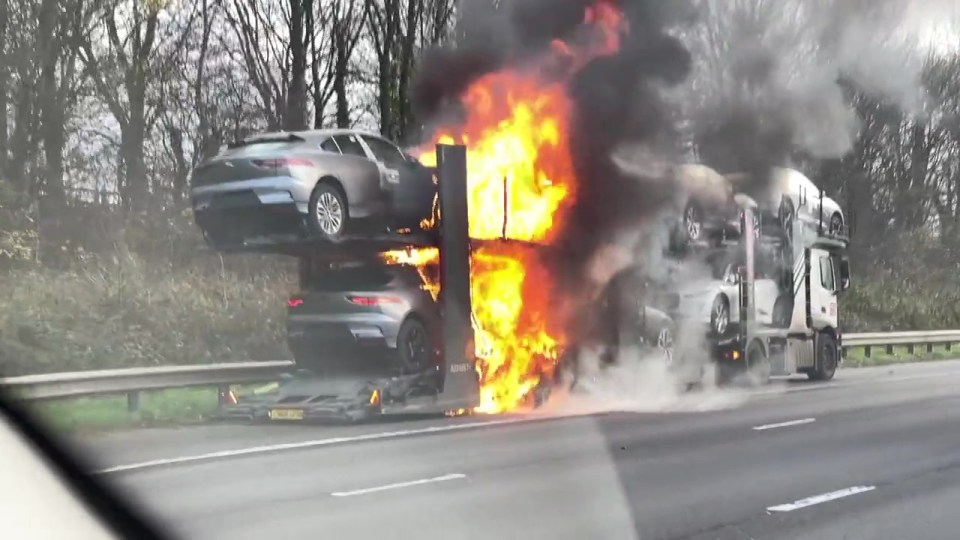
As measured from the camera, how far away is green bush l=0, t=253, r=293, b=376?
1769 cm

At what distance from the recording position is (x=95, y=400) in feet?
46.1

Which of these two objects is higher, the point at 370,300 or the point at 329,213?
the point at 329,213

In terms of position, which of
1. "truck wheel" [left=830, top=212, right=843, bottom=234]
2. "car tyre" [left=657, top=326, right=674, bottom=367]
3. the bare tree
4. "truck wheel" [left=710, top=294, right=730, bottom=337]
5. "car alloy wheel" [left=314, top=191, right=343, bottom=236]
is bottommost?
"car tyre" [left=657, top=326, right=674, bottom=367]

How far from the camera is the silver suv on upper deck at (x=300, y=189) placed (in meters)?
12.2

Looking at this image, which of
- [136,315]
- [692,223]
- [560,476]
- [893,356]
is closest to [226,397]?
[560,476]

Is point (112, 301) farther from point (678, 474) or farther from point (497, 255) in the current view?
point (678, 474)

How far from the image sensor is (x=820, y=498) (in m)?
8.86

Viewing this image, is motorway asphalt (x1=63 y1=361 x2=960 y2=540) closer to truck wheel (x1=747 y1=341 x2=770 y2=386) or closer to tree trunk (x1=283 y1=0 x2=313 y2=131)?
truck wheel (x1=747 y1=341 x2=770 y2=386)

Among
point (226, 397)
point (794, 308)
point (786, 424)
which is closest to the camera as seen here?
point (226, 397)

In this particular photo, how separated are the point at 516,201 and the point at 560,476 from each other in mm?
5878

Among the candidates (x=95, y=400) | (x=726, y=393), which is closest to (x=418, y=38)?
(x=726, y=393)

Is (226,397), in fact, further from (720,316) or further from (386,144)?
(720,316)

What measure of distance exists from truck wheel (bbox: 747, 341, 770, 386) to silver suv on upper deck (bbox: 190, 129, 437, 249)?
7.44m

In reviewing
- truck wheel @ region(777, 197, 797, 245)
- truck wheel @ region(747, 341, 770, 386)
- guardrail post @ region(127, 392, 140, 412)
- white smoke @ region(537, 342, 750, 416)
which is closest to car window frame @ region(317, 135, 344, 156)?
guardrail post @ region(127, 392, 140, 412)
